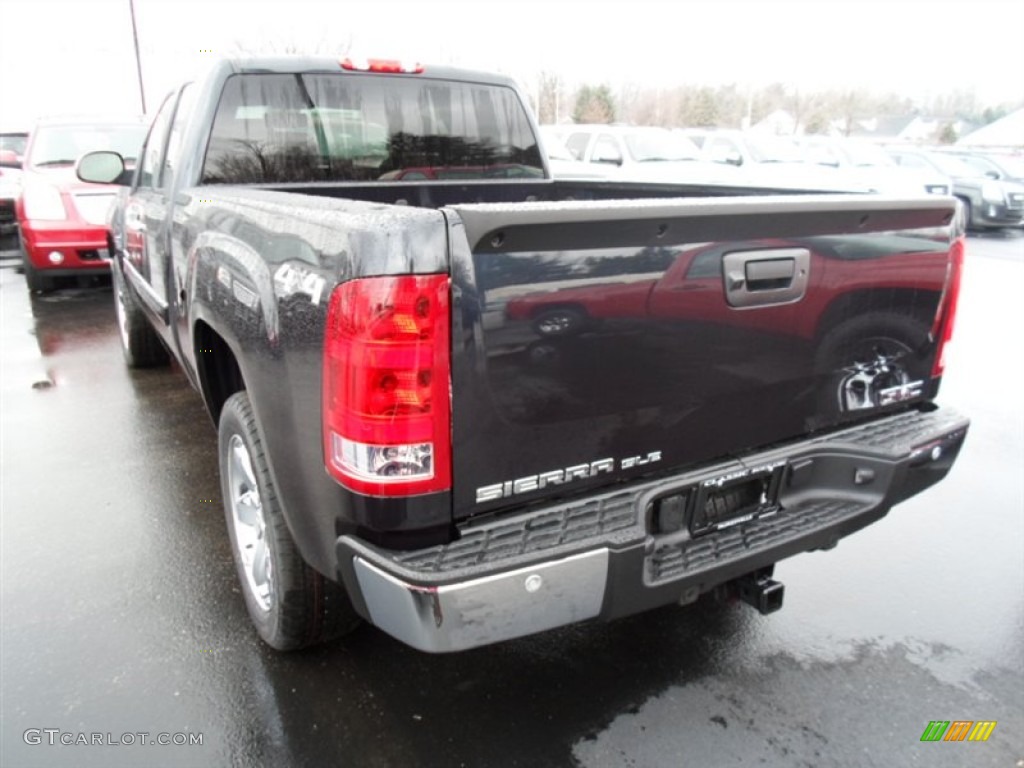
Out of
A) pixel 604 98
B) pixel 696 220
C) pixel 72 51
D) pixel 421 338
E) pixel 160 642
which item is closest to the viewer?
pixel 421 338

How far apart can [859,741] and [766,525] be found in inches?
28.2

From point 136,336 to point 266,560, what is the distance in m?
3.93

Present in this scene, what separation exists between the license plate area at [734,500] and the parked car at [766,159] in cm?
1274

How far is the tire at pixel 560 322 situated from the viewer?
1.91 metres

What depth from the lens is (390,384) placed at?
1.79 metres

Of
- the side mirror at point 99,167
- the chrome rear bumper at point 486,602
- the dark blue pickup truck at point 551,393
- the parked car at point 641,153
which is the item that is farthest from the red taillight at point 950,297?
the parked car at point 641,153

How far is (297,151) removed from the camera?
3.56 metres

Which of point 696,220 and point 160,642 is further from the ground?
point 696,220

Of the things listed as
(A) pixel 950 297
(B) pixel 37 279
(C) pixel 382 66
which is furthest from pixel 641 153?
(A) pixel 950 297

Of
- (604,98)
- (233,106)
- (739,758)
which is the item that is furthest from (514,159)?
(604,98)

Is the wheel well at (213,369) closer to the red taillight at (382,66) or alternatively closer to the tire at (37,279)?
the red taillight at (382,66)

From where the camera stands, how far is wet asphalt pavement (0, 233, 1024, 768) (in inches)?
92.5

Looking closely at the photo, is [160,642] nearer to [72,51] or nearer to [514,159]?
[514,159]

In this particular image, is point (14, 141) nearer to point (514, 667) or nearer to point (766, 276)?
point (514, 667)
